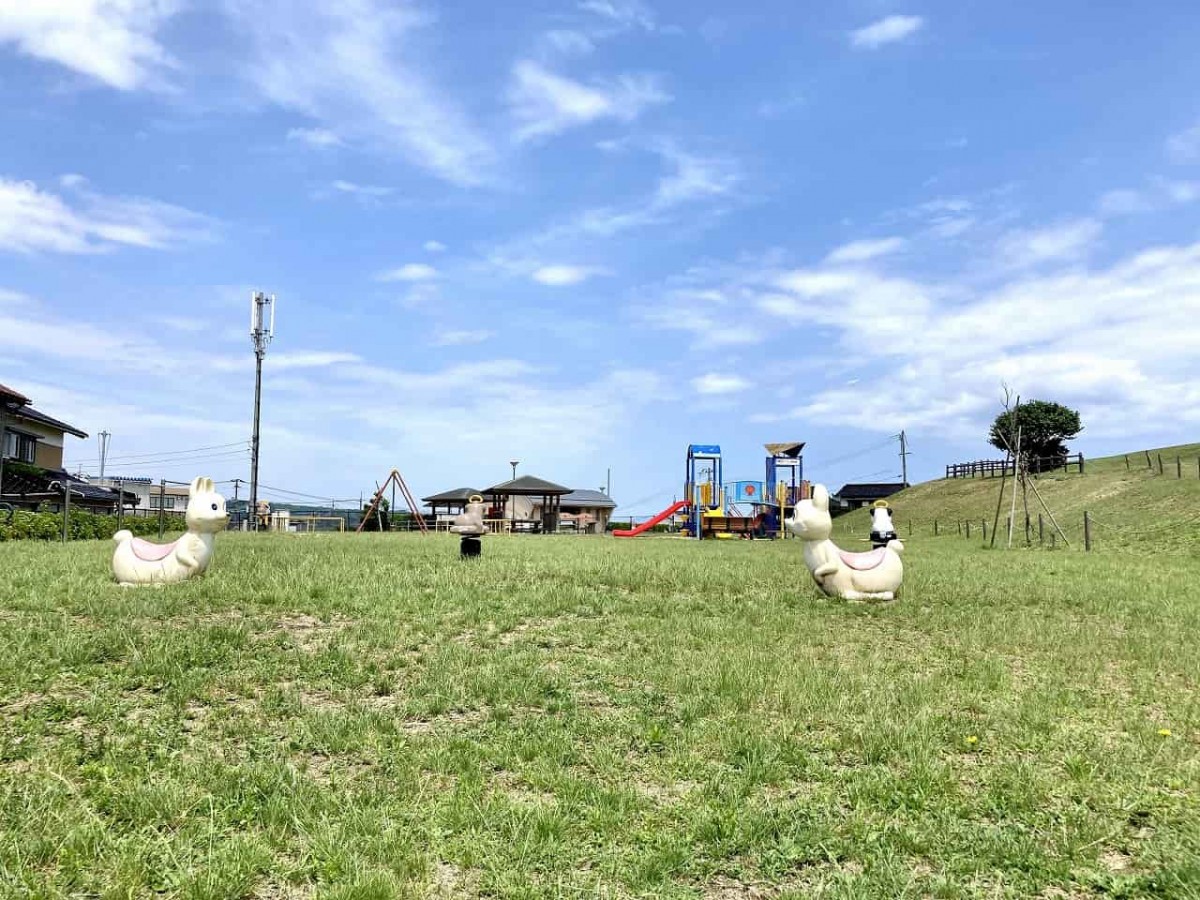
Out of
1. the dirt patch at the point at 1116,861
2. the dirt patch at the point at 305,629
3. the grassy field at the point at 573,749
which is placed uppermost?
the dirt patch at the point at 305,629

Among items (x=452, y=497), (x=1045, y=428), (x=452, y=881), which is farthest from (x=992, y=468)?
(x=452, y=881)

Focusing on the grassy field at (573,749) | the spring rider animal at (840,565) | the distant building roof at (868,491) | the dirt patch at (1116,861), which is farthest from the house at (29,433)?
the distant building roof at (868,491)

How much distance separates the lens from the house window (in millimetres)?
36500

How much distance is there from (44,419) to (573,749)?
139 ft

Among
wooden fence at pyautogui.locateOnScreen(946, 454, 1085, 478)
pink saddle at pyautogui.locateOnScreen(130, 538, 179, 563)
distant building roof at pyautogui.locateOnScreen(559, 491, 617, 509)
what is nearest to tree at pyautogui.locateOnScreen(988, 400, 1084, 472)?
wooden fence at pyautogui.locateOnScreen(946, 454, 1085, 478)

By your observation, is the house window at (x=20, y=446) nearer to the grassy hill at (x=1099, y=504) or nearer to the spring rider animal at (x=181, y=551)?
the spring rider animal at (x=181, y=551)

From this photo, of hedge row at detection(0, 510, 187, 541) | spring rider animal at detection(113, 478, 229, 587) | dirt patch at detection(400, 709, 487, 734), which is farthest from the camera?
hedge row at detection(0, 510, 187, 541)

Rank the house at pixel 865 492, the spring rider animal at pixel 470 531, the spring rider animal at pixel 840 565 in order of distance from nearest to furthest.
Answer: the spring rider animal at pixel 840 565 → the spring rider animal at pixel 470 531 → the house at pixel 865 492

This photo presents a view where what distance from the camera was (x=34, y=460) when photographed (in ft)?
130

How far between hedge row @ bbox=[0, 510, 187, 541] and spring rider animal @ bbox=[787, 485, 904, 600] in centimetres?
1511

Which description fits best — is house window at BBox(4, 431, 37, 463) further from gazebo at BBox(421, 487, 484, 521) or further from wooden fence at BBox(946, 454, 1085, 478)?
wooden fence at BBox(946, 454, 1085, 478)

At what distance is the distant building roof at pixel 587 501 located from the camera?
68.0m

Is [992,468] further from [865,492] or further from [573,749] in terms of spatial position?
[573,749]

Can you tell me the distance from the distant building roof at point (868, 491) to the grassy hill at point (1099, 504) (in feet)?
59.8
